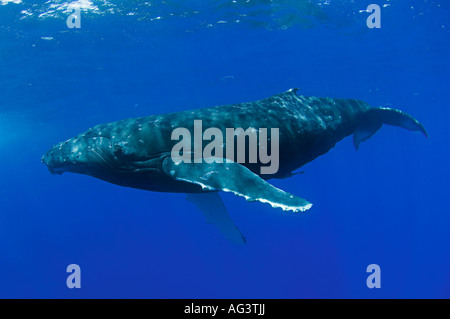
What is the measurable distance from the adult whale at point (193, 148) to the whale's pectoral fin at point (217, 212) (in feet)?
5.79

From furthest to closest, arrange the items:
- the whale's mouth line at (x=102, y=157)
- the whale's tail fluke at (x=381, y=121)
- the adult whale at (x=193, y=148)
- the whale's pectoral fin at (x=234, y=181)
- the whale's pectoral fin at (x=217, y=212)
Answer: the whale's tail fluke at (x=381, y=121) < the whale's pectoral fin at (x=217, y=212) < the whale's mouth line at (x=102, y=157) < the adult whale at (x=193, y=148) < the whale's pectoral fin at (x=234, y=181)

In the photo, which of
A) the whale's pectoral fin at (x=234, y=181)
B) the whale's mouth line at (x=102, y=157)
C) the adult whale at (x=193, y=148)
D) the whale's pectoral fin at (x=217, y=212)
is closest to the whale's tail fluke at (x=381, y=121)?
the adult whale at (x=193, y=148)

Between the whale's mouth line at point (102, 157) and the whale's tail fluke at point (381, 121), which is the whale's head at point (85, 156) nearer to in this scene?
the whale's mouth line at point (102, 157)

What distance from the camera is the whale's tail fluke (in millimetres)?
9325

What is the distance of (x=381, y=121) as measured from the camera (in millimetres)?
9836

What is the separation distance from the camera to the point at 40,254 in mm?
42875

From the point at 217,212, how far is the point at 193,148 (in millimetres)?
3226

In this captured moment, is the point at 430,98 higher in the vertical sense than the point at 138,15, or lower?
higher

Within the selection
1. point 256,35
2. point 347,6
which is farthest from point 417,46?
point 256,35

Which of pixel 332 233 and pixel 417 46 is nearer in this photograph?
pixel 417 46

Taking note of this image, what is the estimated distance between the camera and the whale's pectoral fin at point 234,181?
4812mm
